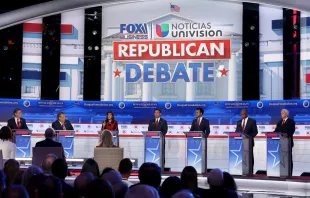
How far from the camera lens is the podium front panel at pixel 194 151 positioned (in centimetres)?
1095

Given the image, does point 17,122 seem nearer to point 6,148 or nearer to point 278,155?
point 6,148

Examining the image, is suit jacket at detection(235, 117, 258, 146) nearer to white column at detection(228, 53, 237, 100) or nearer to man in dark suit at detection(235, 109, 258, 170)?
man in dark suit at detection(235, 109, 258, 170)

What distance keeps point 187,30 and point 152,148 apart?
4.01 meters

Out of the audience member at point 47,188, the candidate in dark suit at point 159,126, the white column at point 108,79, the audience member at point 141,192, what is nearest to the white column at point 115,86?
the white column at point 108,79

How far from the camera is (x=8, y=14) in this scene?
1453 cm

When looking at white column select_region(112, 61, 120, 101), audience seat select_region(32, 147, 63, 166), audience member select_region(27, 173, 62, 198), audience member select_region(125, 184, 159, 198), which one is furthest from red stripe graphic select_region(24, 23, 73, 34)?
audience member select_region(125, 184, 159, 198)

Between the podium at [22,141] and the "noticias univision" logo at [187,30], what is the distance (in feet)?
14.8

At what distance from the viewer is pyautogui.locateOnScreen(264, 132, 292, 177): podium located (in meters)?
10.4

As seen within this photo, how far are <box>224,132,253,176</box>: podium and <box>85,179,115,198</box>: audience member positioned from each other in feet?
24.6

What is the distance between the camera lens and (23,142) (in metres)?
11.7

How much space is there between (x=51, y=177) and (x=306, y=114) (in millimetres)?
10329

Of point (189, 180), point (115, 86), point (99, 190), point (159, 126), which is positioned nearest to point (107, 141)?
point (159, 126)

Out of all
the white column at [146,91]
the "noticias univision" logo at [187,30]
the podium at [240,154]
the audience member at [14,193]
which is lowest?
the podium at [240,154]

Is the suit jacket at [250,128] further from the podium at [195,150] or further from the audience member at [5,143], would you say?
the audience member at [5,143]
